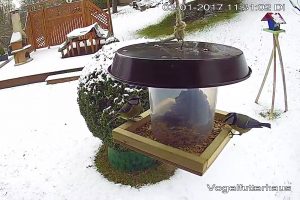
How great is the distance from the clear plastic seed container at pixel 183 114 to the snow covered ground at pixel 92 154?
2063mm

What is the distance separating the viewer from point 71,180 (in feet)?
12.8

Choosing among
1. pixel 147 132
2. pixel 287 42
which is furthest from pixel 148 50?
pixel 287 42

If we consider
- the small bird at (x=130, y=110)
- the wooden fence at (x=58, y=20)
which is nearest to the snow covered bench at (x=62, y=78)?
the wooden fence at (x=58, y=20)

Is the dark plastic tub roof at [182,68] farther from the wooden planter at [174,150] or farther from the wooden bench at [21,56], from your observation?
the wooden bench at [21,56]

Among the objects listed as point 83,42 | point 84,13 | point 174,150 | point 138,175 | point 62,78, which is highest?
point 84,13

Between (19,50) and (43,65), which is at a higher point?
(19,50)

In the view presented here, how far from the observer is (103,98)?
11.3 feet

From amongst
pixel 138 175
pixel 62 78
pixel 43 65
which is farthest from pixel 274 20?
pixel 43 65

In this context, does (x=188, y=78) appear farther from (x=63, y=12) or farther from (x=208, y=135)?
(x=63, y=12)

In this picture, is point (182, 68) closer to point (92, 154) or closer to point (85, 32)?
point (92, 154)

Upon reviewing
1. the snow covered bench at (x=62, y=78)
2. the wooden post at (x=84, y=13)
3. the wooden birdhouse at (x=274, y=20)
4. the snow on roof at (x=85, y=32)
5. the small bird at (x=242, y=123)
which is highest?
the wooden post at (x=84, y=13)

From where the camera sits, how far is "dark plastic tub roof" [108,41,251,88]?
118 centimetres

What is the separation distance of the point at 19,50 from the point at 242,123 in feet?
26.7

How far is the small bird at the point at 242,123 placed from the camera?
64.1 inches
